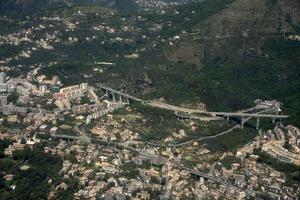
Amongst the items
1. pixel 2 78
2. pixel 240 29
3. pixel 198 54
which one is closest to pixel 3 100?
pixel 2 78

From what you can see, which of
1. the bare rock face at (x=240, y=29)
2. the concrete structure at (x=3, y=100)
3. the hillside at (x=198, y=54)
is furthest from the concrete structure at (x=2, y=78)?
the bare rock face at (x=240, y=29)

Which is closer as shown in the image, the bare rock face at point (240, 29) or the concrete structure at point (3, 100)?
the concrete structure at point (3, 100)

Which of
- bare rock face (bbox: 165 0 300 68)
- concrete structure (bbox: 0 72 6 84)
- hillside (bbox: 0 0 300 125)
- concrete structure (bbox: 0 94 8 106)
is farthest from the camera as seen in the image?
bare rock face (bbox: 165 0 300 68)

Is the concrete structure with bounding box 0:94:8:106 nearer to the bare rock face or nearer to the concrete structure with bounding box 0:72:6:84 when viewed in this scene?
the concrete structure with bounding box 0:72:6:84

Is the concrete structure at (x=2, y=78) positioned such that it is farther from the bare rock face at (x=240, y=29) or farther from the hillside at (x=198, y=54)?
the bare rock face at (x=240, y=29)

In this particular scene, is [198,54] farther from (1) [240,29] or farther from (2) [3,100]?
(2) [3,100]

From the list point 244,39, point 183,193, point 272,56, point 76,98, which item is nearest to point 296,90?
point 272,56

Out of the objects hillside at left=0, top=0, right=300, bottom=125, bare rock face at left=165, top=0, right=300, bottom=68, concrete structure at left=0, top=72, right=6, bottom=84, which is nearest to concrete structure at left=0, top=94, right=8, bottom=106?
concrete structure at left=0, top=72, right=6, bottom=84

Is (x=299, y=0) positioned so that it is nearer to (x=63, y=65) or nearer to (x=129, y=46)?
(x=129, y=46)

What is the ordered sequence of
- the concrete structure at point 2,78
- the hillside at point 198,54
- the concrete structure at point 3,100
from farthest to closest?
1. the concrete structure at point 2,78
2. the hillside at point 198,54
3. the concrete structure at point 3,100

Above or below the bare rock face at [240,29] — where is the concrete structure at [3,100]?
below

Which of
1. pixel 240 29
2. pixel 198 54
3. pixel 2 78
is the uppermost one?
pixel 240 29
